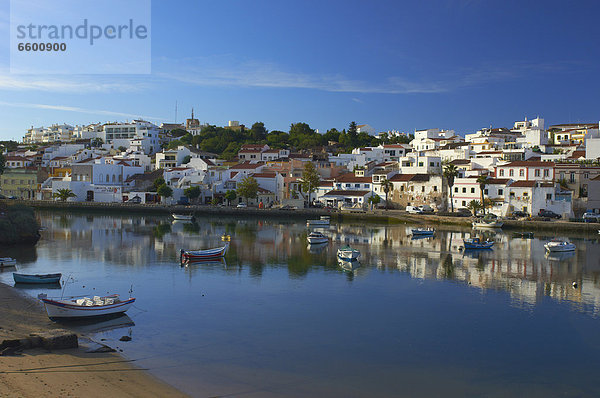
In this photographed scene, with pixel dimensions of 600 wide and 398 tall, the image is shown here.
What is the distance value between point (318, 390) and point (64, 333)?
6.10 meters

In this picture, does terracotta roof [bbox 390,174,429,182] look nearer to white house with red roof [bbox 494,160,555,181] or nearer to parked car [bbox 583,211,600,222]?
white house with red roof [bbox 494,160,555,181]

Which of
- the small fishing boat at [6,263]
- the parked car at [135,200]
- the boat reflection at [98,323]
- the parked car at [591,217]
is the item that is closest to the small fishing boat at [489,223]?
the parked car at [591,217]

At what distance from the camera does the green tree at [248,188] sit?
54.0m

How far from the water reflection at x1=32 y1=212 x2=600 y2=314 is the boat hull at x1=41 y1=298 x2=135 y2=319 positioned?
296 inches

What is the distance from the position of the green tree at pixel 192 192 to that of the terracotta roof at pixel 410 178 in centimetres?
2165

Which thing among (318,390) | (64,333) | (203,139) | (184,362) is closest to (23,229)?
(64,333)

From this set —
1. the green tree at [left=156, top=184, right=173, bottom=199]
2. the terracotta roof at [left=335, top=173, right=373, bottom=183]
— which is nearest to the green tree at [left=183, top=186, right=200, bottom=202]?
the green tree at [left=156, top=184, right=173, bottom=199]

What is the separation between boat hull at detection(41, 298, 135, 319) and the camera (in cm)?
1405

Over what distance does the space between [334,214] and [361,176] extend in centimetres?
975

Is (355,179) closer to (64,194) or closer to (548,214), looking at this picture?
(548,214)

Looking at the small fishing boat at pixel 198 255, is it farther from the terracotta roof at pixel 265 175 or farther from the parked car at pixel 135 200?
the parked car at pixel 135 200

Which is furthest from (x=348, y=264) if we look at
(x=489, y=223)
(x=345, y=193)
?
(x=345, y=193)

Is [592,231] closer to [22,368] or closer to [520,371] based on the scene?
[520,371]

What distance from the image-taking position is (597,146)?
176ft
